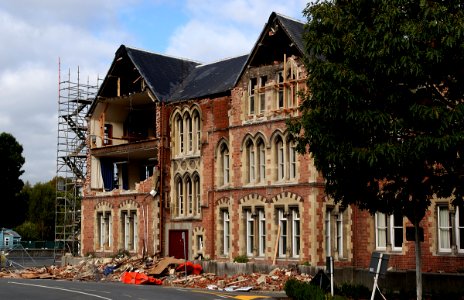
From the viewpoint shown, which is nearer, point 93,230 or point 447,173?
point 447,173

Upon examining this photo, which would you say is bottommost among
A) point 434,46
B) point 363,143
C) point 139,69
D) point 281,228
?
point 281,228

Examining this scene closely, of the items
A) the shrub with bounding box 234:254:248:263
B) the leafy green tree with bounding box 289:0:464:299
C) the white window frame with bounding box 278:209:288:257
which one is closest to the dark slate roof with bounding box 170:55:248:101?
the white window frame with bounding box 278:209:288:257

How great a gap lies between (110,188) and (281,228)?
55.4 feet

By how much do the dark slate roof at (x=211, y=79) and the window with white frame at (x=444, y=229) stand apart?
13.6 metres

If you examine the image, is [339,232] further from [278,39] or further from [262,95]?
[278,39]

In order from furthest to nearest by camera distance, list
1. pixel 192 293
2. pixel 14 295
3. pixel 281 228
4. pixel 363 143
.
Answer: pixel 281 228 → pixel 192 293 → pixel 14 295 → pixel 363 143

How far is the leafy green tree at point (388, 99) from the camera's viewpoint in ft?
62.9

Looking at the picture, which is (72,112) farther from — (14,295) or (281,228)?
(14,295)

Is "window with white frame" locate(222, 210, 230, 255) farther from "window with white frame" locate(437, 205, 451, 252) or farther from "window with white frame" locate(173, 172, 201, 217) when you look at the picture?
"window with white frame" locate(437, 205, 451, 252)

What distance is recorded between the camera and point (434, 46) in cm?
1942

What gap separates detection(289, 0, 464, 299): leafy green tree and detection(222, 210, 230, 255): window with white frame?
693 inches

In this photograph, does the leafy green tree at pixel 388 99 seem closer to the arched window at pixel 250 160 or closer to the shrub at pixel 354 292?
the shrub at pixel 354 292

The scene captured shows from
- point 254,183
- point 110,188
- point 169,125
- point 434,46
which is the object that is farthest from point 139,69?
point 434,46

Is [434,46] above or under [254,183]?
above
